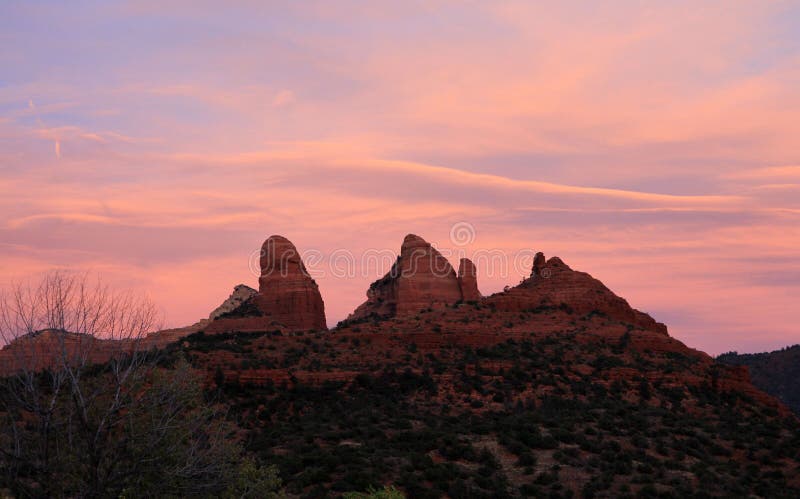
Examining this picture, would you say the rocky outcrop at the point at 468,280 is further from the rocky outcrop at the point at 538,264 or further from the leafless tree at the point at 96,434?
the leafless tree at the point at 96,434

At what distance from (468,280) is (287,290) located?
2700cm

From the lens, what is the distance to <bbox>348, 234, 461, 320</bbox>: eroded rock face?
105 m

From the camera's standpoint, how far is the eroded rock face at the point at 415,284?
344 feet

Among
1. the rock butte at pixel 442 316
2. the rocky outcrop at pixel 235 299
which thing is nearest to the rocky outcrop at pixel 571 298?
the rock butte at pixel 442 316

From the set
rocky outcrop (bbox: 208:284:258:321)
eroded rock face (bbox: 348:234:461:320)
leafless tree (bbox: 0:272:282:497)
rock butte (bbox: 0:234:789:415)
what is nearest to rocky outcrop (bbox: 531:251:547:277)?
rock butte (bbox: 0:234:789:415)

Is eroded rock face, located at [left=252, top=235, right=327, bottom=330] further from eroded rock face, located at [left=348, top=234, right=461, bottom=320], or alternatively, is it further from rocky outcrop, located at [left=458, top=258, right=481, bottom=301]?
rocky outcrop, located at [left=458, top=258, right=481, bottom=301]

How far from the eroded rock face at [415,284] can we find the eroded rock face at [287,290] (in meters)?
10.0

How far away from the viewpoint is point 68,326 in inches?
921

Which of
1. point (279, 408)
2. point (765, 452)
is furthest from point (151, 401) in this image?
point (765, 452)

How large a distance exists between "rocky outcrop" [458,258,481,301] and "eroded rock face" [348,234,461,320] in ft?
2.48

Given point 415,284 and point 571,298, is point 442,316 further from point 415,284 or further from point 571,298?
point 415,284

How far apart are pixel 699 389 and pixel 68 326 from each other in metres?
60.0

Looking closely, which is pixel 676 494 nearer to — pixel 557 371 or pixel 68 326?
pixel 557 371

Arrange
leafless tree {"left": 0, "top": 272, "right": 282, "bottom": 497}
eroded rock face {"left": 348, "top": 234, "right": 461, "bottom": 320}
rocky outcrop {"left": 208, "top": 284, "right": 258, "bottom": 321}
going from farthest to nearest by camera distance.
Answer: rocky outcrop {"left": 208, "top": 284, "right": 258, "bottom": 321} → eroded rock face {"left": 348, "top": 234, "right": 461, "bottom": 320} → leafless tree {"left": 0, "top": 272, "right": 282, "bottom": 497}
